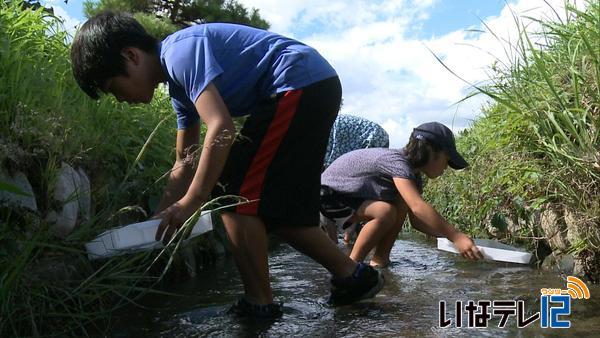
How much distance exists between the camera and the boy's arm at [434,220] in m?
2.55

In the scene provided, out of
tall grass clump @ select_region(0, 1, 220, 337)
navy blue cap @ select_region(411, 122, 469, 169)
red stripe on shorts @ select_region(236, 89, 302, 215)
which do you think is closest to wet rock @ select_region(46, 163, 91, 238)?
tall grass clump @ select_region(0, 1, 220, 337)

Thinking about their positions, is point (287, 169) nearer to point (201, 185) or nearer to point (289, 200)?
point (289, 200)

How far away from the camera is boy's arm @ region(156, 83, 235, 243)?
193cm

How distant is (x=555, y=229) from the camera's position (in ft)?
10.1

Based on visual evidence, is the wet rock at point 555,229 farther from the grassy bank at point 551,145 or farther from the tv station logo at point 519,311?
the tv station logo at point 519,311

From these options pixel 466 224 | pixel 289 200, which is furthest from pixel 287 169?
pixel 466 224

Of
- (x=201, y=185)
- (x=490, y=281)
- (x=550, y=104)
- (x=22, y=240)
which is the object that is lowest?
(x=490, y=281)

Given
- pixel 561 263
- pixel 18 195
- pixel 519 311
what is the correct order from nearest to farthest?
pixel 18 195
pixel 519 311
pixel 561 263

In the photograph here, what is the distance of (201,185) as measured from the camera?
197cm

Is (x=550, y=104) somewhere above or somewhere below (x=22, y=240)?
above

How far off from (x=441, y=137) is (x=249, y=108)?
117 centimetres

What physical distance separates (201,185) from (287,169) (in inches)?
14.5

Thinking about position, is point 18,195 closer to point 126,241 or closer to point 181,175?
point 126,241

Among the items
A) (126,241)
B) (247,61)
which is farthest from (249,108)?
(126,241)
